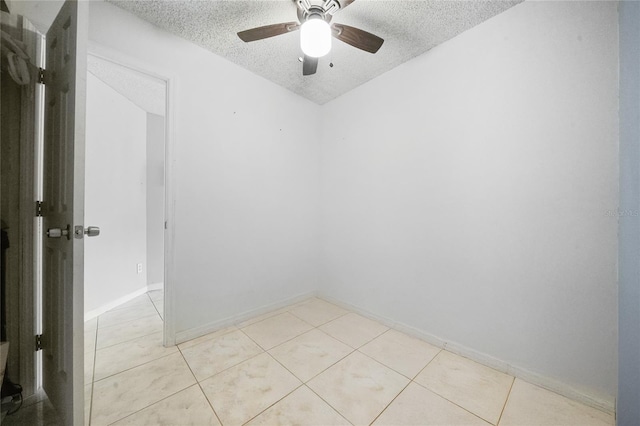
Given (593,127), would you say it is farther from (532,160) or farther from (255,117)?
(255,117)

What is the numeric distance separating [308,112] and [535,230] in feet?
8.26

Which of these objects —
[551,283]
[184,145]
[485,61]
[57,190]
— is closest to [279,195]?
[184,145]

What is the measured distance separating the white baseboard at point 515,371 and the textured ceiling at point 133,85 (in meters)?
3.21

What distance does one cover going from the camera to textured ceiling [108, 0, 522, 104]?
5.14 ft

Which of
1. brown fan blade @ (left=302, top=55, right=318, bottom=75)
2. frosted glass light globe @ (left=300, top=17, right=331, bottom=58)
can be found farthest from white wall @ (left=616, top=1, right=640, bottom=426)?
brown fan blade @ (left=302, top=55, right=318, bottom=75)

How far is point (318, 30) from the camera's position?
54.2 inches

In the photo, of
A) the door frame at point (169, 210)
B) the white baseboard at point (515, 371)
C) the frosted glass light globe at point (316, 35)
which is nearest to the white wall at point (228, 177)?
the door frame at point (169, 210)

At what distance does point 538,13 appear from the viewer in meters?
1.47

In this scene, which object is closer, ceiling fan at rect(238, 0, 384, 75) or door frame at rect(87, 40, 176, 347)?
ceiling fan at rect(238, 0, 384, 75)

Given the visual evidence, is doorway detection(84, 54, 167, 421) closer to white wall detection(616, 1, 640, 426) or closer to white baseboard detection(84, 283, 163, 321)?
white baseboard detection(84, 283, 163, 321)

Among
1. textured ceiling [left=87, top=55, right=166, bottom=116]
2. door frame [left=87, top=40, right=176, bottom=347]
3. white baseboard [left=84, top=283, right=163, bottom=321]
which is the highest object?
textured ceiling [left=87, top=55, right=166, bottom=116]

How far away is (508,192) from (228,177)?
231 centimetres

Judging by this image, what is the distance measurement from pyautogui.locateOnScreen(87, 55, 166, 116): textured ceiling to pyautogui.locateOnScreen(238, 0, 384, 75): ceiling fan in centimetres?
124

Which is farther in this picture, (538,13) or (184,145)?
(184,145)
